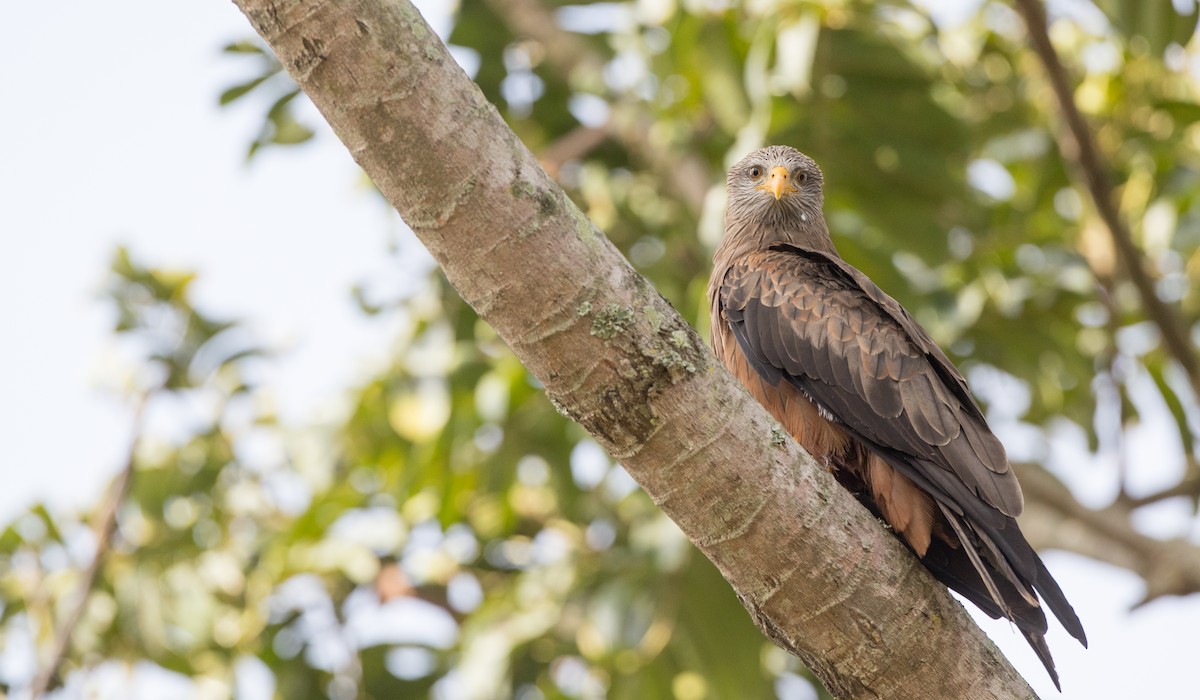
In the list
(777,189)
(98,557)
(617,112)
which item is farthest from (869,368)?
(98,557)

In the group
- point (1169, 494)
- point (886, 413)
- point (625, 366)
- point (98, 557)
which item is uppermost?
point (1169, 494)

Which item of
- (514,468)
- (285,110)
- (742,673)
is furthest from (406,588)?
(285,110)

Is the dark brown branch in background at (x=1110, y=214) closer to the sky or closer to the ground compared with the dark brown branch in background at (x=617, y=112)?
closer to the sky

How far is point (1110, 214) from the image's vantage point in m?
5.37

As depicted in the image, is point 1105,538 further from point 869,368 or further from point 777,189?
point 869,368

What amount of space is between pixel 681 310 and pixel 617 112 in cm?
122

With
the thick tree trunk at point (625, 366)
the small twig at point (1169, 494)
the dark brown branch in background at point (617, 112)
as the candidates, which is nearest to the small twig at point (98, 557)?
the dark brown branch in background at point (617, 112)

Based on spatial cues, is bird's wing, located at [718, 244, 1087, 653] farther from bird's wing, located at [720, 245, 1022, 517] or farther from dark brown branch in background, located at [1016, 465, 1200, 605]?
dark brown branch in background, located at [1016, 465, 1200, 605]

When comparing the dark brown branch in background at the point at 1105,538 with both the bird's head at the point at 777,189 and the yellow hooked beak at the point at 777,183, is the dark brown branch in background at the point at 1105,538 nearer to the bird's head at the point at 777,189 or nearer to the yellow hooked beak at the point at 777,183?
the bird's head at the point at 777,189

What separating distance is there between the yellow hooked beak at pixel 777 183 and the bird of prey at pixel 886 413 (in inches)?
16.2

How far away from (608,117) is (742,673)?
2.96 m

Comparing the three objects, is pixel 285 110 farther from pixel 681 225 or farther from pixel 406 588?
pixel 406 588

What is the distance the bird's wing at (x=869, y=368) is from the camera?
3414 millimetres

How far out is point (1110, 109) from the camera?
636 cm
